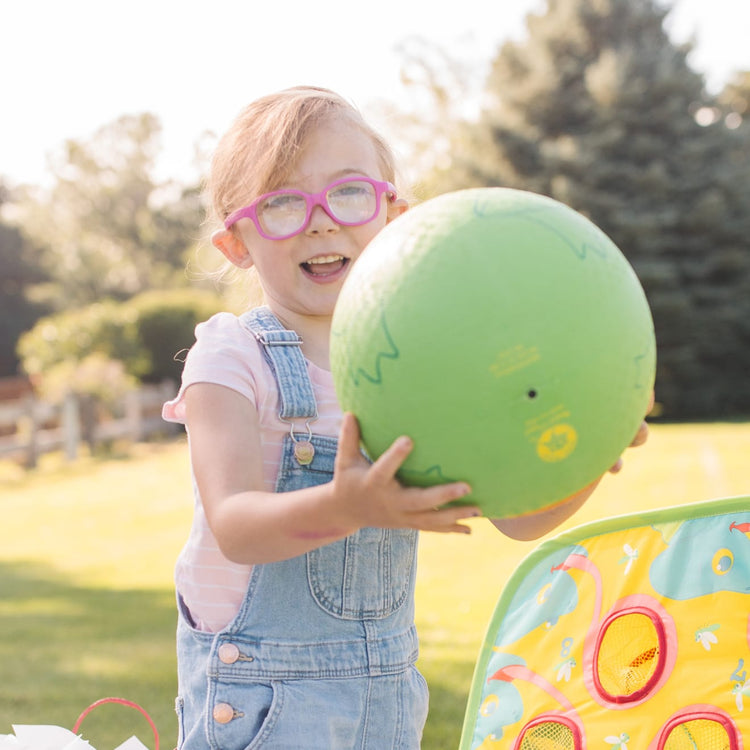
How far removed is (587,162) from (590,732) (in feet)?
60.7

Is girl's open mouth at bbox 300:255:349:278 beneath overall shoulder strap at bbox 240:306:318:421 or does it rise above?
above

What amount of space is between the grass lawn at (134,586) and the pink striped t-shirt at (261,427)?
6.40 feet

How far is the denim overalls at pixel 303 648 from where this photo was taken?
1929mm

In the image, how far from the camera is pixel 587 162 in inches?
784

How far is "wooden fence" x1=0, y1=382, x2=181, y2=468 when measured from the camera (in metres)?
14.7

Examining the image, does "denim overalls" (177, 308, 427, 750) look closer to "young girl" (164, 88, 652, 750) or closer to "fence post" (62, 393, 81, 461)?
"young girl" (164, 88, 652, 750)

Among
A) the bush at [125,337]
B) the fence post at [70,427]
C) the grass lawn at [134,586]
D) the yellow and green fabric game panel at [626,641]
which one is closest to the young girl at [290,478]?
the yellow and green fabric game panel at [626,641]

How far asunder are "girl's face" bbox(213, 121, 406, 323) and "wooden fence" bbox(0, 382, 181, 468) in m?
13.3

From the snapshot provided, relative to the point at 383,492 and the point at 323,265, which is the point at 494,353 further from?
the point at 323,265

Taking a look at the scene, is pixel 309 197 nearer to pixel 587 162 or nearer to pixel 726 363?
pixel 587 162

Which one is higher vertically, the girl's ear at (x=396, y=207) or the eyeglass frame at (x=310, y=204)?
the girl's ear at (x=396, y=207)

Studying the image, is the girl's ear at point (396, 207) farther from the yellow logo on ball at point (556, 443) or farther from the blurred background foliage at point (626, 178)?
the blurred background foliage at point (626, 178)

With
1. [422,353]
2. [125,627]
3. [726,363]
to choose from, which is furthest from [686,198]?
[422,353]

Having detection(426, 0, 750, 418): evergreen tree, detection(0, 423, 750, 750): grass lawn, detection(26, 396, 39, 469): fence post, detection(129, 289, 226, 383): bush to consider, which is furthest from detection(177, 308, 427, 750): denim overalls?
detection(129, 289, 226, 383): bush
